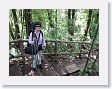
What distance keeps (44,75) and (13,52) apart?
317mm

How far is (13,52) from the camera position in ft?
64.1

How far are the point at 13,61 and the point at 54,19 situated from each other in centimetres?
48

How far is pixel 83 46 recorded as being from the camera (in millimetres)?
19547

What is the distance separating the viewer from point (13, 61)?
19.5 m

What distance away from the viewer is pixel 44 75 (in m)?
19.6

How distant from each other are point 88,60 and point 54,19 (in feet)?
1.43

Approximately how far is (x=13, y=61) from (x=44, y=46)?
0.28 meters

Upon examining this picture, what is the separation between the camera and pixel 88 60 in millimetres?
19562
